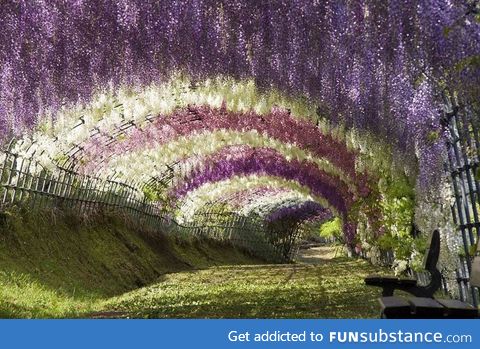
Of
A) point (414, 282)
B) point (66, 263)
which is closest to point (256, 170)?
point (66, 263)

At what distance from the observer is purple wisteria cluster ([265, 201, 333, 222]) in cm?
3966

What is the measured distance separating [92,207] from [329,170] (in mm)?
7272

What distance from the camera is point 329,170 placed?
24.2 meters

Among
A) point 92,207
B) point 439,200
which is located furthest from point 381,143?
point 92,207

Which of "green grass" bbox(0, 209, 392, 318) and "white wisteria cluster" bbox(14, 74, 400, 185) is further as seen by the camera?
"white wisteria cluster" bbox(14, 74, 400, 185)

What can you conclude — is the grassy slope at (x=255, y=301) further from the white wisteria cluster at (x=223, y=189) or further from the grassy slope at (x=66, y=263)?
the white wisteria cluster at (x=223, y=189)

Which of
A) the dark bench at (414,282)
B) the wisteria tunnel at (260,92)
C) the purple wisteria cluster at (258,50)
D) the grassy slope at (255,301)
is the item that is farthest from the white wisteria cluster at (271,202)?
Result: the dark bench at (414,282)

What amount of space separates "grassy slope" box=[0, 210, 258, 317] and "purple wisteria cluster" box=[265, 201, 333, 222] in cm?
1706

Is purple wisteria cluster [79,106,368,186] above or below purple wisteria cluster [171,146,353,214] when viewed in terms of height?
below

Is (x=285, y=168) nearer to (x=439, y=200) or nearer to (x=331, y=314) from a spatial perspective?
(x=439, y=200)

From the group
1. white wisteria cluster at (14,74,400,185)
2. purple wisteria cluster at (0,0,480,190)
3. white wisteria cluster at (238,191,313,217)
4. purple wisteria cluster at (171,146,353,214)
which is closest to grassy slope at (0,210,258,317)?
white wisteria cluster at (14,74,400,185)

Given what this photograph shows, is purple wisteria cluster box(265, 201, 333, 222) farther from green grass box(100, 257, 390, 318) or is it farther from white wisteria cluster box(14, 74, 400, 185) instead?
green grass box(100, 257, 390, 318)

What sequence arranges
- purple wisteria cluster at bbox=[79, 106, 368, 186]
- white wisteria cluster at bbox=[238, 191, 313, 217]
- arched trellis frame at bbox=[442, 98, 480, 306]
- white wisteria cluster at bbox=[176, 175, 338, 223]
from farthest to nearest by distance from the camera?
1. white wisteria cluster at bbox=[238, 191, 313, 217]
2. white wisteria cluster at bbox=[176, 175, 338, 223]
3. purple wisteria cluster at bbox=[79, 106, 368, 186]
4. arched trellis frame at bbox=[442, 98, 480, 306]

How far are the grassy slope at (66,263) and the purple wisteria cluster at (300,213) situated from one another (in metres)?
17.1
